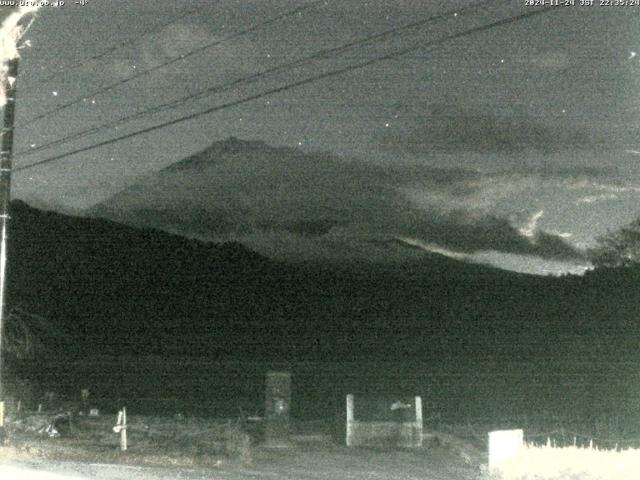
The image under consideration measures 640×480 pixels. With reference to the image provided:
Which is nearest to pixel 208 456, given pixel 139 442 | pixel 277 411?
pixel 277 411

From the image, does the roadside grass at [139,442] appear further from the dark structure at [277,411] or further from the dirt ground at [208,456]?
the dark structure at [277,411]

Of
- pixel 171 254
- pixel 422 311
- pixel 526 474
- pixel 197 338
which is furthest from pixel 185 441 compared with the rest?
pixel 171 254

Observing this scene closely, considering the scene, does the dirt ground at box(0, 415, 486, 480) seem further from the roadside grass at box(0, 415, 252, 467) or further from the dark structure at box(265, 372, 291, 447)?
the dark structure at box(265, 372, 291, 447)

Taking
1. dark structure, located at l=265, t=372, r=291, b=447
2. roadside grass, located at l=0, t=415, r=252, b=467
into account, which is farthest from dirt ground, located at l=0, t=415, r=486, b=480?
dark structure, located at l=265, t=372, r=291, b=447

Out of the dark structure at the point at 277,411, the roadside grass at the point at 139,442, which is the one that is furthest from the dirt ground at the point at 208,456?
the dark structure at the point at 277,411

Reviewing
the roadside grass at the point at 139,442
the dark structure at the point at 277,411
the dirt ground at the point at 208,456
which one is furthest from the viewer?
the dark structure at the point at 277,411

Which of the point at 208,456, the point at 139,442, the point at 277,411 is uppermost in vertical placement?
the point at 277,411

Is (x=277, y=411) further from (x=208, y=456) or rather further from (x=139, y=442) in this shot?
(x=139, y=442)

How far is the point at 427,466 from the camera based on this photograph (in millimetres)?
19328

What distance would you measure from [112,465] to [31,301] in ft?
159

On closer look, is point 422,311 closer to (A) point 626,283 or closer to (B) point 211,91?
(A) point 626,283

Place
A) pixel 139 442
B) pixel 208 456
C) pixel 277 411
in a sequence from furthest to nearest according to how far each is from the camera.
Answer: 1. pixel 139 442
2. pixel 277 411
3. pixel 208 456

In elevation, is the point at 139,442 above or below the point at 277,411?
below

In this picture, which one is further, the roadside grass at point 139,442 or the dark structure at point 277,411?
the dark structure at point 277,411
